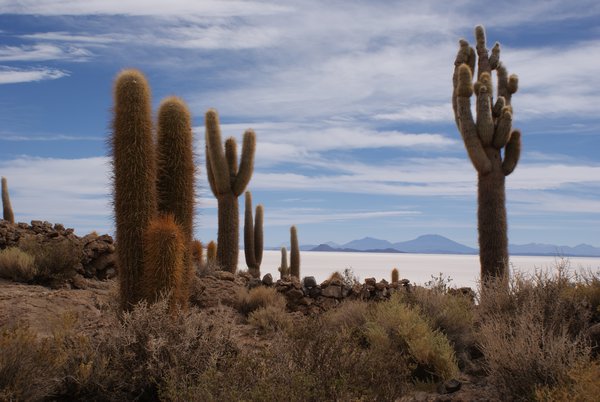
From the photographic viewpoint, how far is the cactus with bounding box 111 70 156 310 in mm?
10102

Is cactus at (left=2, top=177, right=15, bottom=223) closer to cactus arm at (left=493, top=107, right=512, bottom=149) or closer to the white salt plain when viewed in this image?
the white salt plain

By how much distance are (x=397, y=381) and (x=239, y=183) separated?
1393cm

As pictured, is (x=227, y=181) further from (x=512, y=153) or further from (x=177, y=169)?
(x=177, y=169)

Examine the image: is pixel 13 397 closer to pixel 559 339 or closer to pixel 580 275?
pixel 559 339

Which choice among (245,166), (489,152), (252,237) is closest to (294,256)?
(252,237)

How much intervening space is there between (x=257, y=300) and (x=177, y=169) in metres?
4.49

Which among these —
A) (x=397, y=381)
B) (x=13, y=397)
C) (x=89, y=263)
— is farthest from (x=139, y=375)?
(x=89, y=263)

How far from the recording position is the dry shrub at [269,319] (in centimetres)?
1245

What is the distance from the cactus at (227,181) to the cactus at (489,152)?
6908 mm

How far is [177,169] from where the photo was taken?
36.0ft

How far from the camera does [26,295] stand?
13.1 meters

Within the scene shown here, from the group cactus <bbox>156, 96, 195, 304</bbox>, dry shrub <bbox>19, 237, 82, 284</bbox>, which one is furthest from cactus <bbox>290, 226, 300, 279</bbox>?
cactus <bbox>156, 96, 195, 304</bbox>

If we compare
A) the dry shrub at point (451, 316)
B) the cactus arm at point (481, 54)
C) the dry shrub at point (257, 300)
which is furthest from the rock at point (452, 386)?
the cactus arm at point (481, 54)

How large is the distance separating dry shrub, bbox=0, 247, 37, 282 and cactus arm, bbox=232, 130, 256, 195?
708cm
